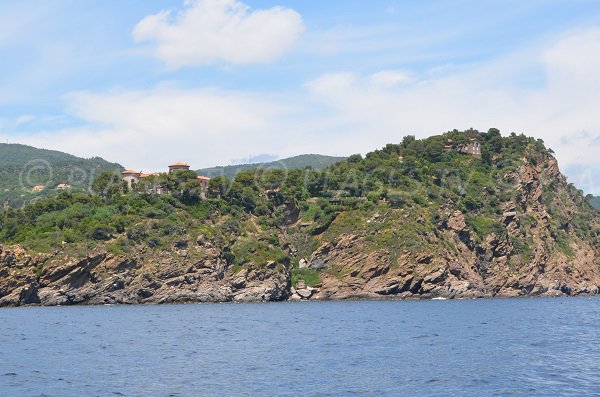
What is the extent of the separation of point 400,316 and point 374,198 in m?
63.1

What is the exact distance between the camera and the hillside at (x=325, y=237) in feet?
422

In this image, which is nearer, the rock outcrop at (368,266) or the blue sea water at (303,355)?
the blue sea water at (303,355)

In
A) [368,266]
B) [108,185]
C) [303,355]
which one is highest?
[108,185]

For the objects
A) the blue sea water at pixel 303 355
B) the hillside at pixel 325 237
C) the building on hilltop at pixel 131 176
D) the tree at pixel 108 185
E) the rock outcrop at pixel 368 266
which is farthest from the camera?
the building on hilltop at pixel 131 176

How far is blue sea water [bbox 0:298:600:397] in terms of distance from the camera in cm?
4241

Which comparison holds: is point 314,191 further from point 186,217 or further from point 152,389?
point 152,389

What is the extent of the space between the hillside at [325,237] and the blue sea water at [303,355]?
3340 centimetres

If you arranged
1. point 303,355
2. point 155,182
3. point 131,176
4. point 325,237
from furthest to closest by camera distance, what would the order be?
point 131,176, point 155,182, point 325,237, point 303,355

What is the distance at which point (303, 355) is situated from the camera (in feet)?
182

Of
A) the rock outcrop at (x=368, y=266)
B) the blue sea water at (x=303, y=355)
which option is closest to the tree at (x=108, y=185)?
the rock outcrop at (x=368, y=266)

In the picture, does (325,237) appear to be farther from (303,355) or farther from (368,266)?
(303,355)

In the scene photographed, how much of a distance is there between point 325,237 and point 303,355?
92.6 m

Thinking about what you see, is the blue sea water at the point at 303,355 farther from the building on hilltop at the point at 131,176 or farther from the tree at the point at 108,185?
the building on hilltop at the point at 131,176

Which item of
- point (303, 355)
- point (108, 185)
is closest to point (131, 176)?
point (108, 185)
